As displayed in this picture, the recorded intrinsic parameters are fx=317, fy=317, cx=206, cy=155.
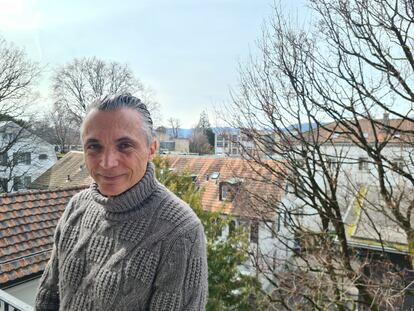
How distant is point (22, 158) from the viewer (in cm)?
1431

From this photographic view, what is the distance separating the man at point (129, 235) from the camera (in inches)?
34.3

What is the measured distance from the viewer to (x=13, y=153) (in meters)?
14.2

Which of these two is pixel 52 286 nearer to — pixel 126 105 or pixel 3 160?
pixel 126 105

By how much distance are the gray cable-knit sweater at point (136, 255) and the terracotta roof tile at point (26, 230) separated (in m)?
3.33

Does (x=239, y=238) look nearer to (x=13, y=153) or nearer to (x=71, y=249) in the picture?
(x=71, y=249)

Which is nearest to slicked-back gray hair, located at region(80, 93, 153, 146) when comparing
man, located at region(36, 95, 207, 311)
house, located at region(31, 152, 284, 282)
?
Answer: man, located at region(36, 95, 207, 311)

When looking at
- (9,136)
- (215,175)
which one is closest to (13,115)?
(9,136)

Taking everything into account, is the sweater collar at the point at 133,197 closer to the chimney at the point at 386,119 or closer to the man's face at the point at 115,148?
the man's face at the point at 115,148

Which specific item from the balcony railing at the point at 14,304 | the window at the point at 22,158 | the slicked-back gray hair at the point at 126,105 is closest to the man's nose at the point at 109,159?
the slicked-back gray hair at the point at 126,105

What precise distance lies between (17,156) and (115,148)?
1545cm

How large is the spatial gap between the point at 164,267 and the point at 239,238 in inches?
223

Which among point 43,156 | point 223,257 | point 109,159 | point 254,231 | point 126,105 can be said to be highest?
point 126,105

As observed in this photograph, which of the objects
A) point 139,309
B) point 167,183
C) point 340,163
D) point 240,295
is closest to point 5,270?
point 167,183

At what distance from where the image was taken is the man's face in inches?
35.5
